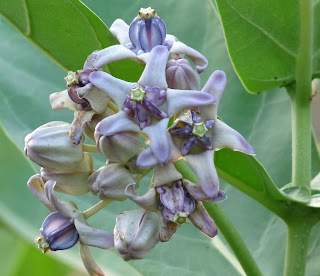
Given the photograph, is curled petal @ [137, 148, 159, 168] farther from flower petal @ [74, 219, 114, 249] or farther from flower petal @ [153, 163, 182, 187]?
flower petal @ [74, 219, 114, 249]

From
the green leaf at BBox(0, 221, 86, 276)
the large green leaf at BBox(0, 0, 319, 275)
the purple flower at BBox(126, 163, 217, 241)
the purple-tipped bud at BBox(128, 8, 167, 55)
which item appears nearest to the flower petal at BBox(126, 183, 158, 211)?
the purple flower at BBox(126, 163, 217, 241)

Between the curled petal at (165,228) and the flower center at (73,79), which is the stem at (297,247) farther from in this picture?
the flower center at (73,79)

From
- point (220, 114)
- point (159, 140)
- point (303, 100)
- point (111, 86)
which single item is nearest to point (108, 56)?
point (111, 86)

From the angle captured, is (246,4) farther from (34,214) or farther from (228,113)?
(34,214)

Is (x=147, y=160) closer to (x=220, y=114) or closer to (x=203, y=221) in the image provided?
(x=203, y=221)

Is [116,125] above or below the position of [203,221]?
above

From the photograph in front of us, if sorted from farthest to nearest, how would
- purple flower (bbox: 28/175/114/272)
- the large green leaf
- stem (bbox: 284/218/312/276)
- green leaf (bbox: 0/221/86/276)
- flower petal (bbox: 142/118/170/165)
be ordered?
1. green leaf (bbox: 0/221/86/276)
2. the large green leaf
3. stem (bbox: 284/218/312/276)
4. purple flower (bbox: 28/175/114/272)
5. flower petal (bbox: 142/118/170/165)

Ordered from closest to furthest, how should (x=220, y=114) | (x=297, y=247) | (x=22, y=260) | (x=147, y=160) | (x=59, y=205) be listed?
(x=147, y=160)
(x=59, y=205)
(x=297, y=247)
(x=220, y=114)
(x=22, y=260)

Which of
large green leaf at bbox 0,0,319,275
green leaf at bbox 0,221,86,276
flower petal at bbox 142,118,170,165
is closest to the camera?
flower petal at bbox 142,118,170,165

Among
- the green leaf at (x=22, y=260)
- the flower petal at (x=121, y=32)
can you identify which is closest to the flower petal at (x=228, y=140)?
the flower petal at (x=121, y=32)
